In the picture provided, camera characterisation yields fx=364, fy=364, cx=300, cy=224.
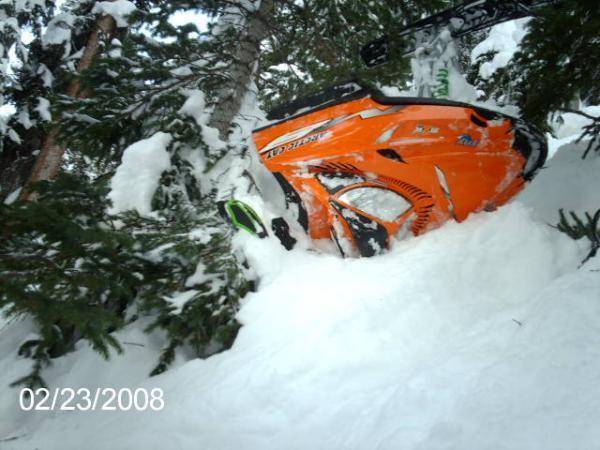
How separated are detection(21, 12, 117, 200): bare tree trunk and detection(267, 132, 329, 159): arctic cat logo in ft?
18.0

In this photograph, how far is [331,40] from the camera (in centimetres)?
487

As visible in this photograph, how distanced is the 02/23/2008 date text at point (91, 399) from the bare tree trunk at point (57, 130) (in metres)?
5.84

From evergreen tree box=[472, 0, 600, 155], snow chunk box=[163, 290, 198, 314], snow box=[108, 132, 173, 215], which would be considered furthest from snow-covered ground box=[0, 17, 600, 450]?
snow box=[108, 132, 173, 215]

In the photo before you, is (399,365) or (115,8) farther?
(115,8)

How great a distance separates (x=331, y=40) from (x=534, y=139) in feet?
9.39

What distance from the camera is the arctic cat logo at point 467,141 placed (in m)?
3.17

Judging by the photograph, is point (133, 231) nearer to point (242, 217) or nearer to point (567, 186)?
point (242, 217)

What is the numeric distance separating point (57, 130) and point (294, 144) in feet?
19.1

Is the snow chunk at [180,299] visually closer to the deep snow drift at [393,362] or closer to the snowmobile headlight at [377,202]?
the deep snow drift at [393,362]

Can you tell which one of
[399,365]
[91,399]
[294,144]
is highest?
[294,144]

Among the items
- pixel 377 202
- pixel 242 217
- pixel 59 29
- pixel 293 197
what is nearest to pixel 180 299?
pixel 242 217

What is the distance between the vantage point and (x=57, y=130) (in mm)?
6828

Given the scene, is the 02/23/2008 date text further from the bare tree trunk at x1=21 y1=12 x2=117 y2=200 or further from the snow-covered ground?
the bare tree trunk at x1=21 y1=12 x2=117 y2=200

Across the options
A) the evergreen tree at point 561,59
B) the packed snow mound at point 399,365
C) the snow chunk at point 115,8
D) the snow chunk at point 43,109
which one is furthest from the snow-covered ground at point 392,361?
the snow chunk at point 115,8
